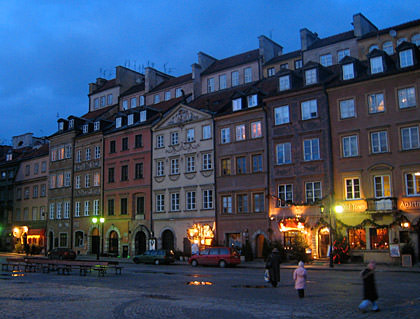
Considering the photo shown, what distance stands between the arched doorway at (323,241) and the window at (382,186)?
16.0 feet

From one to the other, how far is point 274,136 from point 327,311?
27074mm

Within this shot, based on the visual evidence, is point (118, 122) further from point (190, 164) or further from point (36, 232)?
point (36, 232)

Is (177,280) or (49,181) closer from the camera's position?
(177,280)

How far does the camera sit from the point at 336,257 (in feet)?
112

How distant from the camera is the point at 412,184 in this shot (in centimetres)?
3288

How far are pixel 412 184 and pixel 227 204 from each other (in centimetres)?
1574

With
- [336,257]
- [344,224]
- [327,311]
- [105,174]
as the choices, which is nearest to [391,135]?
[344,224]

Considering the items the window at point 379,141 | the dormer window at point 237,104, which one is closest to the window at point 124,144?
the dormer window at point 237,104

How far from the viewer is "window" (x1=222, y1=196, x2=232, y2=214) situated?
42375 mm

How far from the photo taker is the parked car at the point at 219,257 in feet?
113

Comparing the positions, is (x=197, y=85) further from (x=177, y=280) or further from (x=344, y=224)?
(x=177, y=280)

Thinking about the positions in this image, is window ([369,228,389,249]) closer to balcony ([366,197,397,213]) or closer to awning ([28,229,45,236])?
balcony ([366,197,397,213])

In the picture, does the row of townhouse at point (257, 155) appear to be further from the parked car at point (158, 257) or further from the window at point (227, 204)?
the parked car at point (158, 257)

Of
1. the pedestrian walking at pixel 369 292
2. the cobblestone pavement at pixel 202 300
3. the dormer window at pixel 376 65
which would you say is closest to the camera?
the pedestrian walking at pixel 369 292
